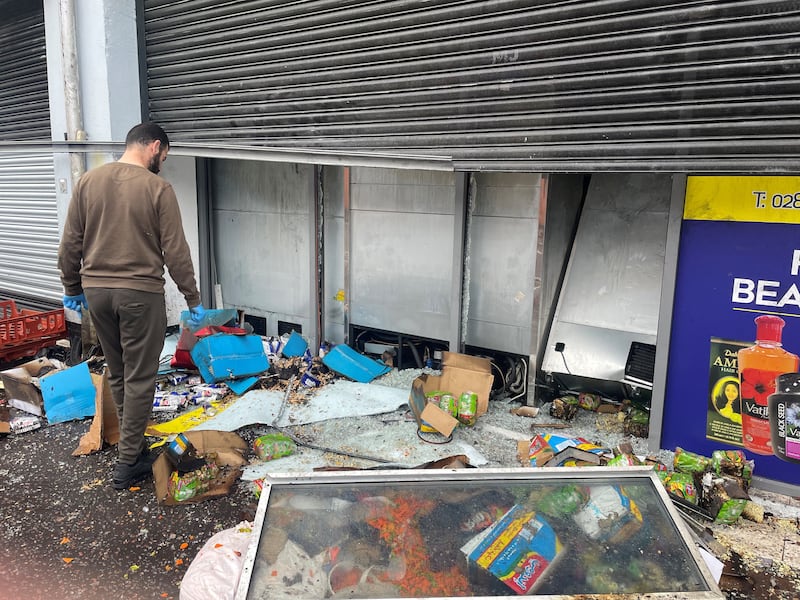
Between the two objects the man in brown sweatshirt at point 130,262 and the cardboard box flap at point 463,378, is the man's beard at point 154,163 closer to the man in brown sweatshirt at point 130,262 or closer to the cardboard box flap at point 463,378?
the man in brown sweatshirt at point 130,262

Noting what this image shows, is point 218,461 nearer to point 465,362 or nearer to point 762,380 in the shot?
point 465,362

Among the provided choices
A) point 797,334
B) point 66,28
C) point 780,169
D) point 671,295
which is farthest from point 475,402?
point 66,28

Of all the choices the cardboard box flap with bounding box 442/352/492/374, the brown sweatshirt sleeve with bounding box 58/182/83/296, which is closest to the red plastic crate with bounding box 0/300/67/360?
the brown sweatshirt sleeve with bounding box 58/182/83/296

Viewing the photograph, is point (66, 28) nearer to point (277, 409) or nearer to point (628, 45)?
point (277, 409)

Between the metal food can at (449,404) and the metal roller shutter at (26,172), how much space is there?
5.50m

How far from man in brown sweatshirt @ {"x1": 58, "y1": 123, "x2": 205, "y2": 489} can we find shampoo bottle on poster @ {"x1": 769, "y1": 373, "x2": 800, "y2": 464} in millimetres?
3207

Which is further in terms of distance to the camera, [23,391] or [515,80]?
[23,391]

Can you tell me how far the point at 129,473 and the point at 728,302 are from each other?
3.87m

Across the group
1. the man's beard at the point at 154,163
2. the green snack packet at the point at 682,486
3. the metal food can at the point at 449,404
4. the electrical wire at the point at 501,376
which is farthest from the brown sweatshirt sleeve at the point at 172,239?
the green snack packet at the point at 682,486

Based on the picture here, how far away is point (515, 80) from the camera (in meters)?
3.76

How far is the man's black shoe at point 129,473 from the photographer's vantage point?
358cm

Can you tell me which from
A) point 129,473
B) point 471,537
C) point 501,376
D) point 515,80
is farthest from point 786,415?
point 129,473

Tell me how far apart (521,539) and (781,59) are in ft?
9.31

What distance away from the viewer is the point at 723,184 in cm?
344
